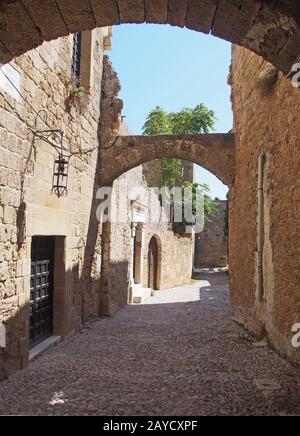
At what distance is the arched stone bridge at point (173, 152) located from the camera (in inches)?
321

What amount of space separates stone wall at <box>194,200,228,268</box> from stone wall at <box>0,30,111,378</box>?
17.8m

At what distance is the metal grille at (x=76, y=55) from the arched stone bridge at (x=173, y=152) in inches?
67.0

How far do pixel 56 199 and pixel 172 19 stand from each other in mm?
3416

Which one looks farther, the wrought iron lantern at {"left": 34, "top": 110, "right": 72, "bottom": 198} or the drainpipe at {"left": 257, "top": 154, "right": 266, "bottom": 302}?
the drainpipe at {"left": 257, "top": 154, "right": 266, "bottom": 302}

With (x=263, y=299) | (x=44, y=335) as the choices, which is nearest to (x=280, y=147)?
(x=263, y=299)

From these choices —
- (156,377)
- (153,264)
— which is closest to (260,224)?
(156,377)

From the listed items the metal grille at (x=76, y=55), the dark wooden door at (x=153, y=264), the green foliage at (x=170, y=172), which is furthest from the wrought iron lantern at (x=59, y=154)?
the green foliage at (x=170, y=172)

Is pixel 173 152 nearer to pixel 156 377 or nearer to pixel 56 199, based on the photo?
pixel 56 199

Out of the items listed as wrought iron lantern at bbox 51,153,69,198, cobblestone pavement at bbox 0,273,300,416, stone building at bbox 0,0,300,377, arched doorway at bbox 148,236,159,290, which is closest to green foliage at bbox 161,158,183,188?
arched doorway at bbox 148,236,159,290

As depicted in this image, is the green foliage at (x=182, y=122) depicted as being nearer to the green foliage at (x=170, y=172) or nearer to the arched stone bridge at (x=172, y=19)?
the green foliage at (x=170, y=172)

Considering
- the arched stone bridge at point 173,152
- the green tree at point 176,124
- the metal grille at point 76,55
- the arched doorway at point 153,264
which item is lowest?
the arched doorway at point 153,264

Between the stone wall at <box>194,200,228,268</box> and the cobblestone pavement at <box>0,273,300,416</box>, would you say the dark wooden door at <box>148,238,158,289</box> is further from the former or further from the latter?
the stone wall at <box>194,200,228,268</box>

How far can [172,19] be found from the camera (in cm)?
276

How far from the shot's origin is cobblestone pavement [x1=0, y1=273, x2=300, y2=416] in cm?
327
